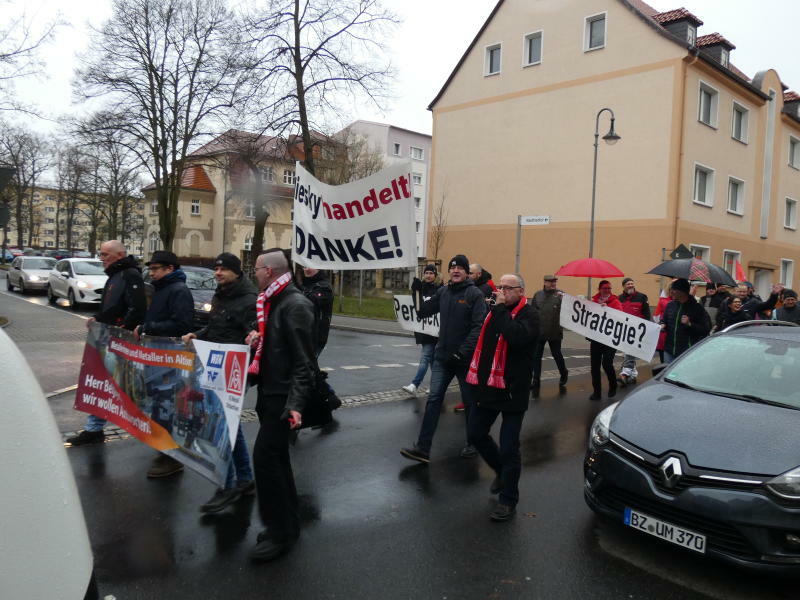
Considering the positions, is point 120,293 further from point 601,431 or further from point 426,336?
point 601,431

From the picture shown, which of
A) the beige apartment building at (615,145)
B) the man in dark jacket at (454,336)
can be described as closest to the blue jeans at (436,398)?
the man in dark jacket at (454,336)

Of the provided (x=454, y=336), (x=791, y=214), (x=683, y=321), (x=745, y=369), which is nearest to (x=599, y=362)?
(x=683, y=321)

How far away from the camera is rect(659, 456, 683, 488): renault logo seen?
150 inches

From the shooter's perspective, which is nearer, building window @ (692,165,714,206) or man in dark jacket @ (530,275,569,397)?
man in dark jacket @ (530,275,569,397)

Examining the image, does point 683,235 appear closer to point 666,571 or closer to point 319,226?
point 319,226

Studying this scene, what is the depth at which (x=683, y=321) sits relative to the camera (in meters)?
8.80

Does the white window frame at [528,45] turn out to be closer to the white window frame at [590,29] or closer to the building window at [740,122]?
the white window frame at [590,29]

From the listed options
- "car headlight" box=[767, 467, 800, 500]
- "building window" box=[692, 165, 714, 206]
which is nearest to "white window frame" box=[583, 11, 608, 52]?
"building window" box=[692, 165, 714, 206]

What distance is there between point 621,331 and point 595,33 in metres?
20.5

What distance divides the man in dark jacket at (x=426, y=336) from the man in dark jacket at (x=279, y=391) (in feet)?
9.20

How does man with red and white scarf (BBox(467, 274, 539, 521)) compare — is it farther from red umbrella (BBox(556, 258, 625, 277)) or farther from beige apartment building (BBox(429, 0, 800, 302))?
beige apartment building (BBox(429, 0, 800, 302))

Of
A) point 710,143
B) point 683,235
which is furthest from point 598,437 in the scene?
point 710,143

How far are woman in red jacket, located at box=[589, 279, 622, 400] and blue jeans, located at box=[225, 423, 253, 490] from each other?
6293 millimetres

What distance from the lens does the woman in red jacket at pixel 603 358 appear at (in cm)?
988
